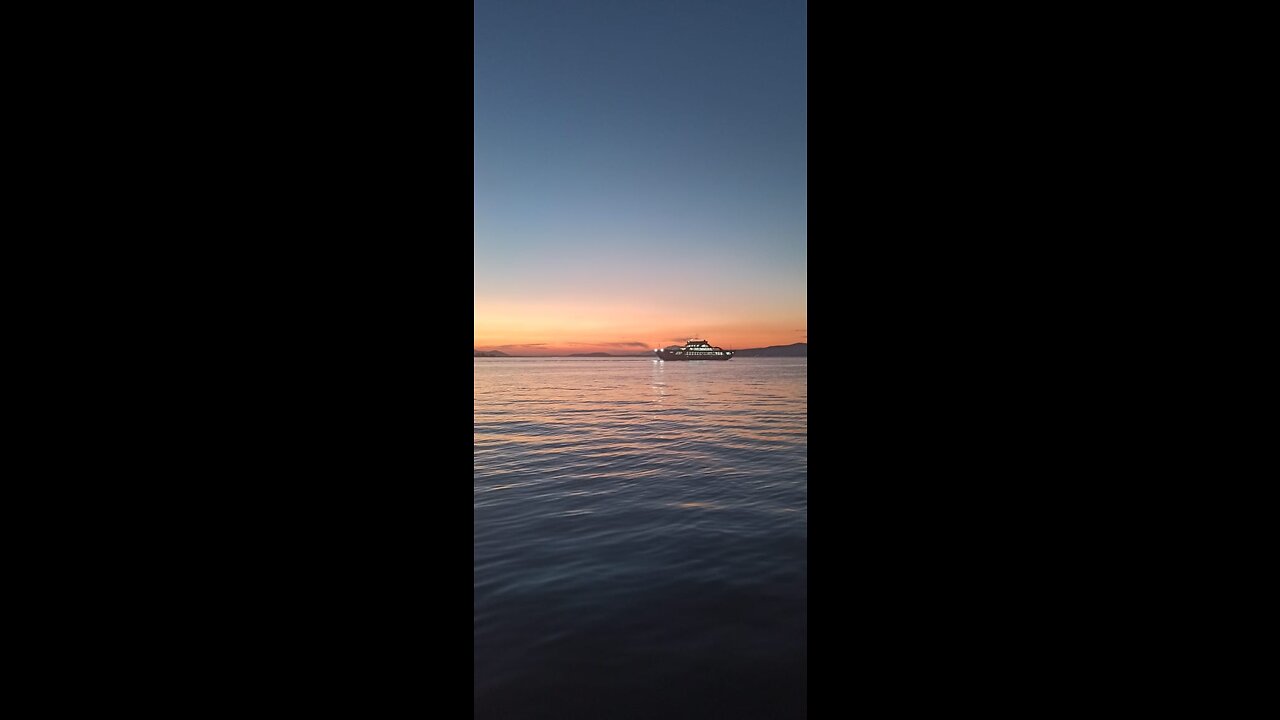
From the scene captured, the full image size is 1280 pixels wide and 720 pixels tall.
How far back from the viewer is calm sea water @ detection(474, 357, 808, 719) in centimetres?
284

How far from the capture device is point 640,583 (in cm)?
410

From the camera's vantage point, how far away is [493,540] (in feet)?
16.9

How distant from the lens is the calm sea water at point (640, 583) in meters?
2.84
